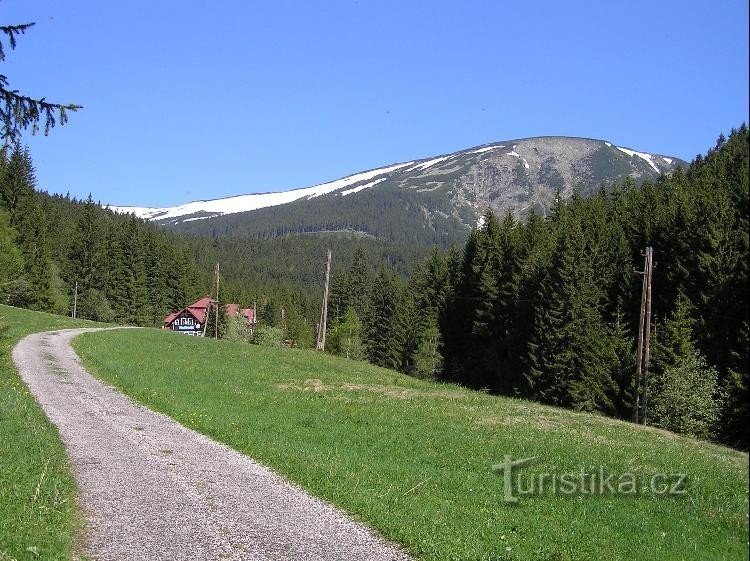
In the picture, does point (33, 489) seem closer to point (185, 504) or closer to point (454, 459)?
point (185, 504)

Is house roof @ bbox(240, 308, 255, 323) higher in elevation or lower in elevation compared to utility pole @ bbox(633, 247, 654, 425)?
lower

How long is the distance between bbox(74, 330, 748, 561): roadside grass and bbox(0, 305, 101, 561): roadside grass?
127 inches

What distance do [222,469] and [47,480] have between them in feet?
11.0

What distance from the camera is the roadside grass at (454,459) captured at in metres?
9.55

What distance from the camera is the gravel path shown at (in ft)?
29.1

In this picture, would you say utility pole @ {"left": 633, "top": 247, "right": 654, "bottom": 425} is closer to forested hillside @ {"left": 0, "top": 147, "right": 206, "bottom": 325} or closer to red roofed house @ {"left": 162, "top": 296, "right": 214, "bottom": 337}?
forested hillside @ {"left": 0, "top": 147, "right": 206, "bottom": 325}

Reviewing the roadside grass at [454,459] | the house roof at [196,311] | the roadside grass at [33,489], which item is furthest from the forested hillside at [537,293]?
the roadside grass at [33,489]

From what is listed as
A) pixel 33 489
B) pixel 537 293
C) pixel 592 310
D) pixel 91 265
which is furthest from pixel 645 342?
pixel 91 265

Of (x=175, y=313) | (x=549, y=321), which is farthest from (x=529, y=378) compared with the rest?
(x=175, y=313)

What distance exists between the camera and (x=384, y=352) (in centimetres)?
9481

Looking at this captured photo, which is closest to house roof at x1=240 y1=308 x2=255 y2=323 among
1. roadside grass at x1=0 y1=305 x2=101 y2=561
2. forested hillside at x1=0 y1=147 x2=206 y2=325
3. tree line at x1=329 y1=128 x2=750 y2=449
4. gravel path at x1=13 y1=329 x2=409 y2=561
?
forested hillside at x1=0 y1=147 x2=206 y2=325

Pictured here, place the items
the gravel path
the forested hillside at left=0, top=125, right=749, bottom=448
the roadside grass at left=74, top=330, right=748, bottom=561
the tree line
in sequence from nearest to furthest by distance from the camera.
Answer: the gravel path, the roadside grass at left=74, top=330, right=748, bottom=561, the forested hillside at left=0, top=125, right=749, bottom=448, the tree line

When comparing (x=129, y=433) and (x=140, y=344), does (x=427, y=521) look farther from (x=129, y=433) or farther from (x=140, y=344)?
(x=140, y=344)

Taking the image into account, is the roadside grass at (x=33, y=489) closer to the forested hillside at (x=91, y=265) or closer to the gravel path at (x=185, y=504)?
the gravel path at (x=185, y=504)
